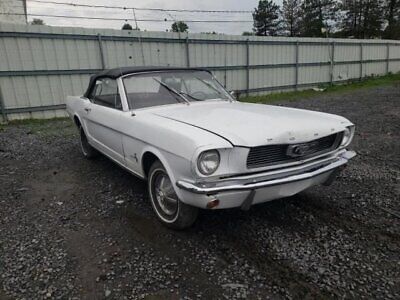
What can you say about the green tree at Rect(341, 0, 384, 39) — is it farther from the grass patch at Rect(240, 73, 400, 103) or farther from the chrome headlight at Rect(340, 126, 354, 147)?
the chrome headlight at Rect(340, 126, 354, 147)

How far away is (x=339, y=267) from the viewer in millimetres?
2352

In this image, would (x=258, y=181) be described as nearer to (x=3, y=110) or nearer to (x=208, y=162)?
(x=208, y=162)

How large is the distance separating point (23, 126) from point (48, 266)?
7124 mm

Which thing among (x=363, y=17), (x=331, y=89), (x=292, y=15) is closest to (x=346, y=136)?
(x=331, y=89)

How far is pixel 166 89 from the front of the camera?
3.83 meters

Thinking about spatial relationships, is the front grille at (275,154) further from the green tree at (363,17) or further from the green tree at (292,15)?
the green tree at (292,15)

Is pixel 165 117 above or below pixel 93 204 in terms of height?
above

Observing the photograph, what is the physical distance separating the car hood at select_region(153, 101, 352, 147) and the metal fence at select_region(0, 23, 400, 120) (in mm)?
7217

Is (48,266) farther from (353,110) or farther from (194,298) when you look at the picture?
(353,110)

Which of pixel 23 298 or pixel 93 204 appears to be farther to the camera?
pixel 93 204

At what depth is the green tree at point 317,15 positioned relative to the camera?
118 feet

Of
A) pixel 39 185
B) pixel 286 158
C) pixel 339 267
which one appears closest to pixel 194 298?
pixel 339 267

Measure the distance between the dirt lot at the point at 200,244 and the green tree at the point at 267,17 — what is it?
44.6 metres

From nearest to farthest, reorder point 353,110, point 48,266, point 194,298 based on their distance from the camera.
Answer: point 194,298 < point 48,266 < point 353,110
